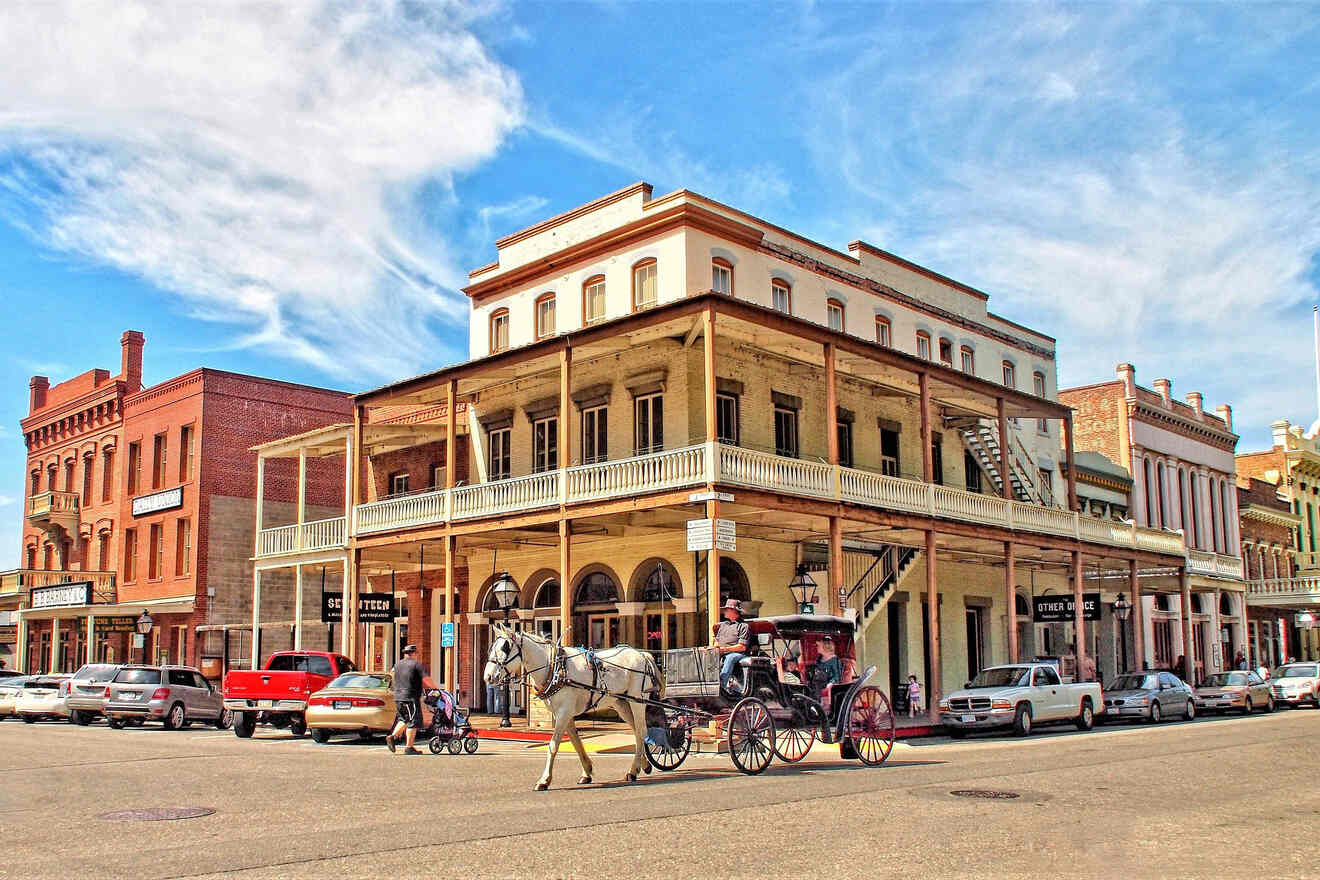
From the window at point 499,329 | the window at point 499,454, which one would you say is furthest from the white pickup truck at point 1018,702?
the window at point 499,329

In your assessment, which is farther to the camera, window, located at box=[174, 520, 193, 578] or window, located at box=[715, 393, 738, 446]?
window, located at box=[174, 520, 193, 578]

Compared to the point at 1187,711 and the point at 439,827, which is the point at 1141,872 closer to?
the point at 439,827

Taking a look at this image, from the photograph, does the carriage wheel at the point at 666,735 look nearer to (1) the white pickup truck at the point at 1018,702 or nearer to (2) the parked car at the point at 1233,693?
(1) the white pickup truck at the point at 1018,702

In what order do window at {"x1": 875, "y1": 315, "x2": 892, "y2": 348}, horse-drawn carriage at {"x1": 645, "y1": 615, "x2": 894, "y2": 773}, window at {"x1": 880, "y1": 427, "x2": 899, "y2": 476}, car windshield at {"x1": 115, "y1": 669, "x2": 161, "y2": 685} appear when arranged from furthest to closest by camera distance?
window at {"x1": 875, "y1": 315, "x2": 892, "y2": 348} → window at {"x1": 880, "y1": 427, "x2": 899, "y2": 476} → car windshield at {"x1": 115, "y1": 669, "x2": 161, "y2": 685} → horse-drawn carriage at {"x1": 645, "y1": 615, "x2": 894, "y2": 773}

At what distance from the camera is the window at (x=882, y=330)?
33.2m

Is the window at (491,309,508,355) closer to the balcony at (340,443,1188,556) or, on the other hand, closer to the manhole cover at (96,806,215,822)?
the balcony at (340,443,1188,556)

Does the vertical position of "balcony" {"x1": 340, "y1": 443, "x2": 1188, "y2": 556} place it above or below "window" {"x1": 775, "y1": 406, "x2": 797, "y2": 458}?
below

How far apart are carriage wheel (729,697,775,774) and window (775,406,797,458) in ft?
48.1

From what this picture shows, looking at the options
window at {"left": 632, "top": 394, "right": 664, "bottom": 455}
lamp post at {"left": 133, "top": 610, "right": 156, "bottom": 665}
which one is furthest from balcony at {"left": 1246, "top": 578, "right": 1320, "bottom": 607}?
lamp post at {"left": 133, "top": 610, "right": 156, "bottom": 665}

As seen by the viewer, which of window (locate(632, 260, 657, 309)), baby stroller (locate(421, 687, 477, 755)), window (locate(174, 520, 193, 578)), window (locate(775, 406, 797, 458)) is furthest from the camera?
window (locate(174, 520, 193, 578))

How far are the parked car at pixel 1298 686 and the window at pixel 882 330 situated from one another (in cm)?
1504

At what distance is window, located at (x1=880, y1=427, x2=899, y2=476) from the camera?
107 ft

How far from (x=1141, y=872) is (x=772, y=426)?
820 inches

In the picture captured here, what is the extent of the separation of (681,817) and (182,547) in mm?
33960
